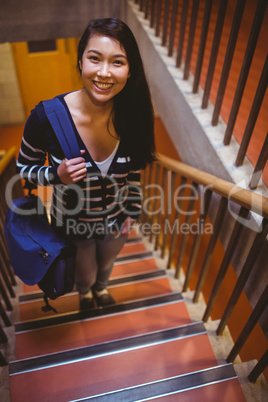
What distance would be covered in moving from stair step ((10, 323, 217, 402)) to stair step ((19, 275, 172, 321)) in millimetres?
443

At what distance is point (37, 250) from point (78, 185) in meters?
0.37

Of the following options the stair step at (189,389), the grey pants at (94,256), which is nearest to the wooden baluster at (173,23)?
the grey pants at (94,256)

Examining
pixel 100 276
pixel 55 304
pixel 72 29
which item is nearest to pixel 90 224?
pixel 100 276

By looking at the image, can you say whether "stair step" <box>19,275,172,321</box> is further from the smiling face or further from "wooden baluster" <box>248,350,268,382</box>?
the smiling face

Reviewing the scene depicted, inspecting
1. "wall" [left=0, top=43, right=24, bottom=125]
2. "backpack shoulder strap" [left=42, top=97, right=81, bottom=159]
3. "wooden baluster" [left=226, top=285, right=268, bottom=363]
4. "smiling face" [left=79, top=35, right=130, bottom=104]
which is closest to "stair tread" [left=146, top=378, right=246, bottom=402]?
"wooden baluster" [left=226, top=285, right=268, bottom=363]

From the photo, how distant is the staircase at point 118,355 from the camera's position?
4.55 ft

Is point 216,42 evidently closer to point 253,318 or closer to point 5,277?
point 253,318

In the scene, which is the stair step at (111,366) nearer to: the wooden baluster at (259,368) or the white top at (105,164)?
the wooden baluster at (259,368)

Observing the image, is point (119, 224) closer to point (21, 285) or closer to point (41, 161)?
point (41, 161)

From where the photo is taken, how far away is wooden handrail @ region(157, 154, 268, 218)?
114 centimetres

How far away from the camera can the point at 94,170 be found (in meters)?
1.20

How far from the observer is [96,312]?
6.18ft

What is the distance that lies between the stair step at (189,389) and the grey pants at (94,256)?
0.58 m

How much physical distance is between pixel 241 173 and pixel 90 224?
0.77 metres
